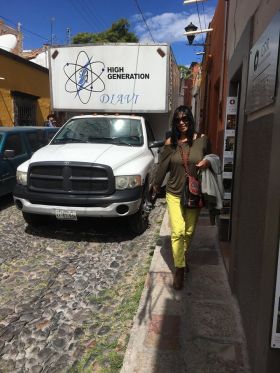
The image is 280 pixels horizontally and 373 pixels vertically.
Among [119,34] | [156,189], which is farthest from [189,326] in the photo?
[119,34]

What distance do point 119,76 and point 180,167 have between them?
4.71 meters

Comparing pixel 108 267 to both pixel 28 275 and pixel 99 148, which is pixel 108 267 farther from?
pixel 99 148

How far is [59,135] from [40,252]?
2491 millimetres

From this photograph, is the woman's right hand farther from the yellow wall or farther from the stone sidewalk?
the yellow wall

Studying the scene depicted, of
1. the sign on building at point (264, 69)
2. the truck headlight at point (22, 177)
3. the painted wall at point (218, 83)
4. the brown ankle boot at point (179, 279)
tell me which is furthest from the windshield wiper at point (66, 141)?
the sign on building at point (264, 69)

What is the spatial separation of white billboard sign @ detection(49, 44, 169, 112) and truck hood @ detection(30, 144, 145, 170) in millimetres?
2124

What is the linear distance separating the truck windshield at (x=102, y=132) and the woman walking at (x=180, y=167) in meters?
2.48

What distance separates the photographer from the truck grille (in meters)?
5.49

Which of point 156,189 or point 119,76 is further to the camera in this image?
point 119,76

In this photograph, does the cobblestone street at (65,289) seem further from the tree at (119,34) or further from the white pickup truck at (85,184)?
the tree at (119,34)

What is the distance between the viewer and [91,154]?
19.0 feet

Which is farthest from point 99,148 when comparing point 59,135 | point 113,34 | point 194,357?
point 113,34

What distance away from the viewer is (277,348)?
7.20 ft

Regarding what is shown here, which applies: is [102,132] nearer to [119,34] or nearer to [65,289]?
[65,289]
